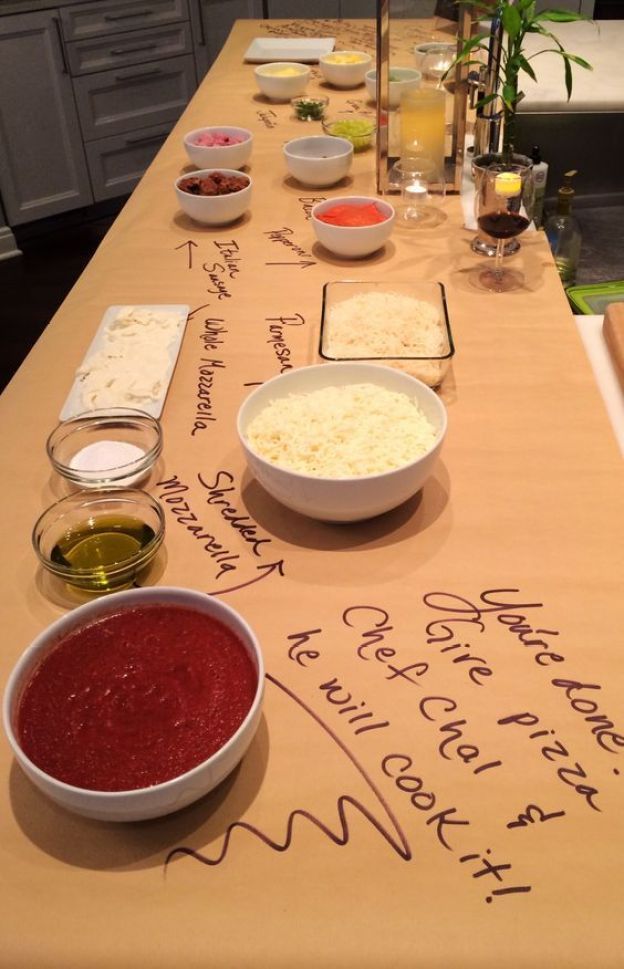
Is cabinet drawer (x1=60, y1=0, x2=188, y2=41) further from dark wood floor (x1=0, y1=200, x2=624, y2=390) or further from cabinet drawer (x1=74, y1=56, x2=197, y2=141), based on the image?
dark wood floor (x1=0, y1=200, x2=624, y2=390)

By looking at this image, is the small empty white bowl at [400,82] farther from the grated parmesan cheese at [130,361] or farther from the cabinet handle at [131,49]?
the cabinet handle at [131,49]

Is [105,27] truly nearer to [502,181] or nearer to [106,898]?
[502,181]

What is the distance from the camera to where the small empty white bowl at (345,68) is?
207cm

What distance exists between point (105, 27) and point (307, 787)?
342cm

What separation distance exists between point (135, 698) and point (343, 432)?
35cm

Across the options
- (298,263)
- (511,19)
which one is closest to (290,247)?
(298,263)

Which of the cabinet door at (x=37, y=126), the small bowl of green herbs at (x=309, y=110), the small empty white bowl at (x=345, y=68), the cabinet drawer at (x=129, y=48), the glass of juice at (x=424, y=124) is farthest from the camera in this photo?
the cabinet drawer at (x=129, y=48)

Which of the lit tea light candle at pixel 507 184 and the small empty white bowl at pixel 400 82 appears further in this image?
the small empty white bowl at pixel 400 82

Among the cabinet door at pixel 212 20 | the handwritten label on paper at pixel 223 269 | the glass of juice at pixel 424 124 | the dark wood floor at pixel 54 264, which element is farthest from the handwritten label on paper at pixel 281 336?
the cabinet door at pixel 212 20

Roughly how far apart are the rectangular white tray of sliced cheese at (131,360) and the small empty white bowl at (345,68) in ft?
4.02

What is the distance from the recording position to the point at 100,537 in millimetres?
770

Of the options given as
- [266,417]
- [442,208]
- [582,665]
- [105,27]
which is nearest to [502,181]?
[442,208]

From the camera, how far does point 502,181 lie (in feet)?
3.91

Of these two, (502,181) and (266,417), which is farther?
(502,181)
